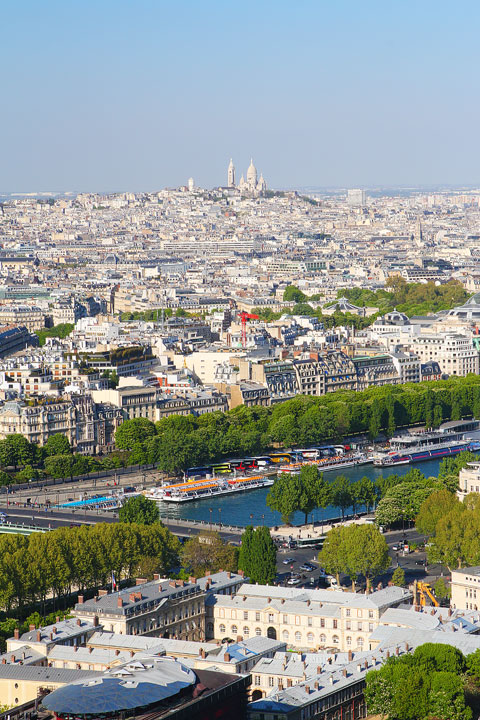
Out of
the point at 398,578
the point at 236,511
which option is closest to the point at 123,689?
the point at 398,578

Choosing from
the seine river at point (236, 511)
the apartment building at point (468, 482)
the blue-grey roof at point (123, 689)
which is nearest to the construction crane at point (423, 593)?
the apartment building at point (468, 482)

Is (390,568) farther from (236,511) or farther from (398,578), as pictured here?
(236,511)

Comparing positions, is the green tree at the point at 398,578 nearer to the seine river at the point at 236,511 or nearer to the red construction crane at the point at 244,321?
the seine river at the point at 236,511

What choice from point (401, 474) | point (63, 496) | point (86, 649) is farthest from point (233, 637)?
point (401, 474)

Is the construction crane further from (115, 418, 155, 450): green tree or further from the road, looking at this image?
(115, 418, 155, 450): green tree

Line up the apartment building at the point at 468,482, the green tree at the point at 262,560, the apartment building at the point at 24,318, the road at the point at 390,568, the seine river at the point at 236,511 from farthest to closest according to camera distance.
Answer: the apartment building at the point at 24,318 < the seine river at the point at 236,511 < the apartment building at the point at 468,482 < the road at the point at 390,568 < the green tree at the point at 262,560

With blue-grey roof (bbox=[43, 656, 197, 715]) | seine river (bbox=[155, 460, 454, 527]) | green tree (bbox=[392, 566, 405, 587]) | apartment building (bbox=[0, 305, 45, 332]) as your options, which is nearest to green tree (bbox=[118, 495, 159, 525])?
seine river (bbox=[155, 460, 454, 527])
